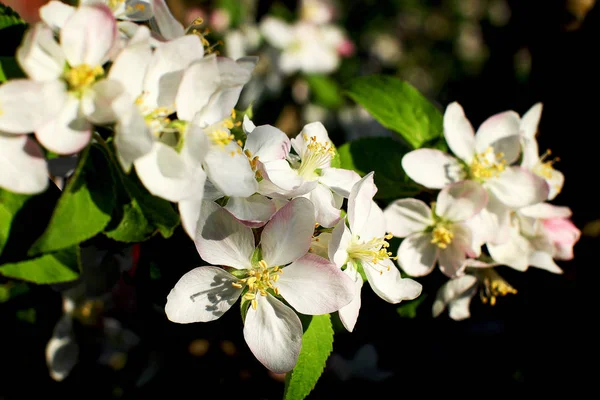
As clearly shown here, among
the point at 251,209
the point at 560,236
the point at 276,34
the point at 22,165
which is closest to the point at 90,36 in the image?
the point at 22,165

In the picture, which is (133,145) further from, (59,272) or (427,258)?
(427,258)

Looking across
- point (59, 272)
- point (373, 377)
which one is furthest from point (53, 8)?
point (373, 377)

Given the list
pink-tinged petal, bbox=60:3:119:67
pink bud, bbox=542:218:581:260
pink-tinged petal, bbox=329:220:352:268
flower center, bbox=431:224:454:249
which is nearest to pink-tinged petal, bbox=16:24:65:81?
pink-tinged petal, bbox=60:3:119:67

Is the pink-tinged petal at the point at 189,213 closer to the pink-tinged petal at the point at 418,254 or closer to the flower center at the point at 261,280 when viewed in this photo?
the flower center at the point at 261,280

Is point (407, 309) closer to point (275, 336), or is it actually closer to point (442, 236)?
point (442, 236)

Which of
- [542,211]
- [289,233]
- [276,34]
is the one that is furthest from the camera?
[276,34]

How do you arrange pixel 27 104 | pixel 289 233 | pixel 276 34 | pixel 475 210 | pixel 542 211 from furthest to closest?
pixel 276 34, pixel 542 211, pixel 475 210, pixel 289 233, pixel 27 104

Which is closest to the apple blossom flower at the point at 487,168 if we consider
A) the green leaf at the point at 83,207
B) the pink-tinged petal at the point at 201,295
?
the pink-tinged petal at the point at 201,295
